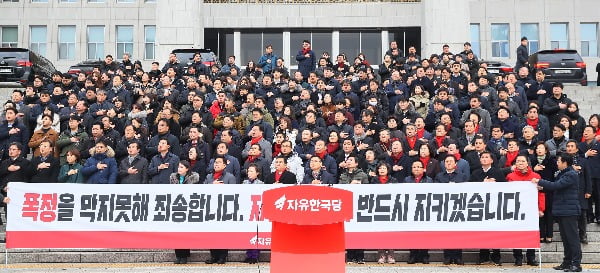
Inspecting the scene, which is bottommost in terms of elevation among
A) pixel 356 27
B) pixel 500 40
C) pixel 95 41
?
pixel 356 27

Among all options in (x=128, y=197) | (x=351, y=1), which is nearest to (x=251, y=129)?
(x=128, y=197)

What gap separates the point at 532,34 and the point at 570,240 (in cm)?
3698

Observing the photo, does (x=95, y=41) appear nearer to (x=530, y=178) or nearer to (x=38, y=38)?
(x=38, y=38)

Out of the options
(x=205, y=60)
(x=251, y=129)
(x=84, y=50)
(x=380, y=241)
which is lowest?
(x=380, y=241)

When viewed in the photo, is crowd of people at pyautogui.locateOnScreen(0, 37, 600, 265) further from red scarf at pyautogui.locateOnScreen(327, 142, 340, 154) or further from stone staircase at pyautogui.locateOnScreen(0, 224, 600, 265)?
stone staircase at pyautogui.locateOnScreen(0, 224, 600, 265)

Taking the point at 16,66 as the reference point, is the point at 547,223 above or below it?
below

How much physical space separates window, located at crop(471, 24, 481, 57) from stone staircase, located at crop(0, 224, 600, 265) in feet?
114

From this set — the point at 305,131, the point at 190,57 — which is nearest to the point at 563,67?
the point at 190,57

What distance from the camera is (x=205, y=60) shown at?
24.0 m

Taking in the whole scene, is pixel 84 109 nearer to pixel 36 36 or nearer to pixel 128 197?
pixel 128 197

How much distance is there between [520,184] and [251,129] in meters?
5.05

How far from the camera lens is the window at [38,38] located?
4628 centimetres

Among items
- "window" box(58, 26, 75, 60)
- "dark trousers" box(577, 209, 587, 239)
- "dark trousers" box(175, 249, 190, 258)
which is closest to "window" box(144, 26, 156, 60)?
"window" box(58, 26, 75, 60)

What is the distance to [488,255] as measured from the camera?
39.2ft
